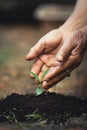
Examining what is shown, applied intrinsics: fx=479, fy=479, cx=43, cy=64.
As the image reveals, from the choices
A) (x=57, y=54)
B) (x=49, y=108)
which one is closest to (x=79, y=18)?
(x=57, y=54)

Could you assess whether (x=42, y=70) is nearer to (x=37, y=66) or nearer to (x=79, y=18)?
(x=37, y=66)

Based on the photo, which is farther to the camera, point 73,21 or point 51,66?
point 73,21

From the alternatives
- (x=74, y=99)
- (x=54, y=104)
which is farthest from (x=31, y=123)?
(x=74, y=99)

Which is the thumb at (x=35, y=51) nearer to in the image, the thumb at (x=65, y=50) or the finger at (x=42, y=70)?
the finger at (x=42, y=70)

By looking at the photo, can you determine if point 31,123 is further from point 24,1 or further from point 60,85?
point 24,1

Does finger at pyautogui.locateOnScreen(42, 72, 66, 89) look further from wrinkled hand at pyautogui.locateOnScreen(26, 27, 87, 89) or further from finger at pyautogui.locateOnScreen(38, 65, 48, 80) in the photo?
finger at pyautogui.locateOnScreen(38, 65, 48, 80)

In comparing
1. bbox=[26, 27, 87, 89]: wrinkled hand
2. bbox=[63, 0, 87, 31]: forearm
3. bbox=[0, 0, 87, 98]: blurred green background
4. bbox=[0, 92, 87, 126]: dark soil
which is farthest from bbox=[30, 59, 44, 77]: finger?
bbox=[0, 0, 87, 98]: blurred green background
